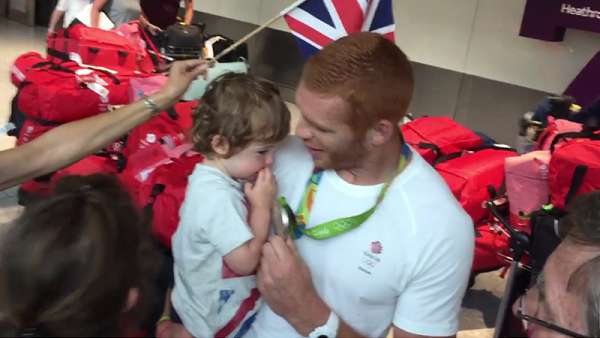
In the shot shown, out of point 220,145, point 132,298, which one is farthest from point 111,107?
point 132,298

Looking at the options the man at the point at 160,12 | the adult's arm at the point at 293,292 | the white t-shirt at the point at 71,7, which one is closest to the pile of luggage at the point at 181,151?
the adult's arm at the point at 293,292

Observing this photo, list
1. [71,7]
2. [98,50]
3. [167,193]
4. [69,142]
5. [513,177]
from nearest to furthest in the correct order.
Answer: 1. [69,142]
2. [167,193]
3. [513,177]
4. [98,50]
5. [71,7]

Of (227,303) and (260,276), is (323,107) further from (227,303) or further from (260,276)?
(227,303)

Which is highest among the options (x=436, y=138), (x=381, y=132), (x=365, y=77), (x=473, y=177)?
(x=365, y=77)

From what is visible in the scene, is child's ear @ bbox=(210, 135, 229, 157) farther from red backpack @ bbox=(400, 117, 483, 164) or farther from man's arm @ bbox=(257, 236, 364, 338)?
red backpack @ bbox=(400, 117, 483, 164)

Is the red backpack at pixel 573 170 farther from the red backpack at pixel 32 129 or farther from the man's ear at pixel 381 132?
the red backpack at pixel 32 129

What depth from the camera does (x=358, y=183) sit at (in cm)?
163

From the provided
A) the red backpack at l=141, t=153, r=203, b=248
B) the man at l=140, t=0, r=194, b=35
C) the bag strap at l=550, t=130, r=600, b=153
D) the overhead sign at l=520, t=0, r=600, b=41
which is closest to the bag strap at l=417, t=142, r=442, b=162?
the bag strap at l=550, t=130, r=600, b=153

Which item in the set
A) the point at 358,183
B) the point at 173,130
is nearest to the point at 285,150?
the point at 358,183

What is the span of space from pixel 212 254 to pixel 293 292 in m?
0.34

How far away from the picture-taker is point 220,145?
188cm

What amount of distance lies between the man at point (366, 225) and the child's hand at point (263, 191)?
10 centimetres

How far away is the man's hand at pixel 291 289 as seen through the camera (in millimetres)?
1543

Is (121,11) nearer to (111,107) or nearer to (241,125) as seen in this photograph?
(111,107)
